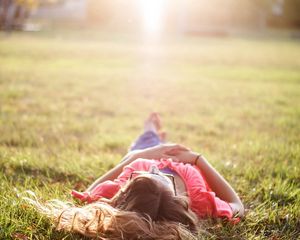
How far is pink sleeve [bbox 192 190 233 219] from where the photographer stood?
274 cm

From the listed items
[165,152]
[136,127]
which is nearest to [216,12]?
[136,127]

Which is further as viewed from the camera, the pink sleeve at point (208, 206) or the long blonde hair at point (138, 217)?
the pink sleeve at point (208, 206)

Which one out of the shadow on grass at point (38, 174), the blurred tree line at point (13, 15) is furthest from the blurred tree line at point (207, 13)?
the shadow on grass at point (38, 174)

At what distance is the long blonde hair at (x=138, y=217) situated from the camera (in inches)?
89.5

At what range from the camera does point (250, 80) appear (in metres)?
9.96

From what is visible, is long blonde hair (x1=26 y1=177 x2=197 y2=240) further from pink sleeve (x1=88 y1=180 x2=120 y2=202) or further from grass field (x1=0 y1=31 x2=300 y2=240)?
pink sleeve (x1=88 y1=180 x2=120 y2=202)

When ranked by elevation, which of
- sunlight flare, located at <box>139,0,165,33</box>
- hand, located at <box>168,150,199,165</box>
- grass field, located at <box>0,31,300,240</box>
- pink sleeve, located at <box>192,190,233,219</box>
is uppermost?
sunlight flare, located at <box>139,0,165,33</box>

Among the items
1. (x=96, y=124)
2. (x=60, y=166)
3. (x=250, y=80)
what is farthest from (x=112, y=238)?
(x=250, y=80)

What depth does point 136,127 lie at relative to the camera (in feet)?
17.7

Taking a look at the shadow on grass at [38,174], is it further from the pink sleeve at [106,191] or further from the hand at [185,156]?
the hand at [185,156]

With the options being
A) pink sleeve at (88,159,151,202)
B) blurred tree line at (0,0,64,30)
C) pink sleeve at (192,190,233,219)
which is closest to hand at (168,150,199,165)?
pink sleeve at (88,159,151,202)

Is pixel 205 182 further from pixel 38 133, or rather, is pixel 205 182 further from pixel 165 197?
pixel 38 133

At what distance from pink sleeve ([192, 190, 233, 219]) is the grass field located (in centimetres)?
6

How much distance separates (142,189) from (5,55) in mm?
10055
